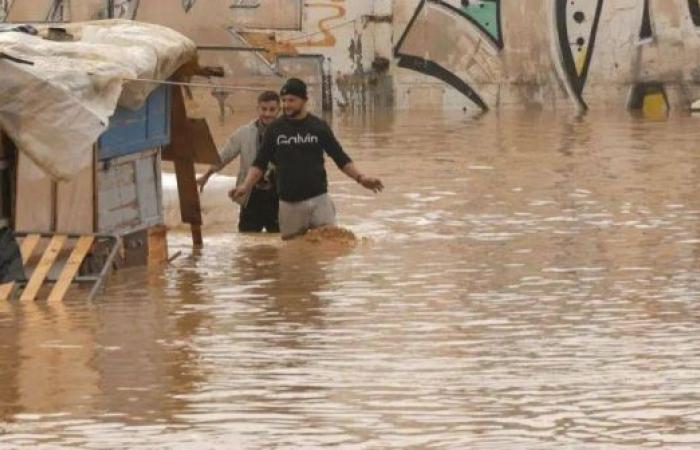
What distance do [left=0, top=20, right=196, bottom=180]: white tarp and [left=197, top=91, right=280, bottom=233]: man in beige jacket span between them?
2659 mm

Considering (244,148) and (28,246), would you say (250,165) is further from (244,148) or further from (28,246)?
(28,246)

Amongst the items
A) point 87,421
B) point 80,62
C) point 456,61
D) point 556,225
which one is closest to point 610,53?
point 456,61

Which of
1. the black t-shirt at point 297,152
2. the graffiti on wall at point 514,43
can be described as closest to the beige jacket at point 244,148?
the black t-shirt at point 297,152

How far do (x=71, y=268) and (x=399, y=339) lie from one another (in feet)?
9.70

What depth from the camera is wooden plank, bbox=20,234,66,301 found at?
45.5 ft

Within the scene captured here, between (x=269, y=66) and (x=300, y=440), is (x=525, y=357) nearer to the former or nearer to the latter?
(x=300, y=440)

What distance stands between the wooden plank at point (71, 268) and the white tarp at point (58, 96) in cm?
50

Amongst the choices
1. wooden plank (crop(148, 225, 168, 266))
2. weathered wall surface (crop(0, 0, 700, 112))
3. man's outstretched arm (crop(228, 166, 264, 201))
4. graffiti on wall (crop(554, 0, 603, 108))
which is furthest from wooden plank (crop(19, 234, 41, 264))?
graffiti on wall (crop(554, 0, 603, 108))

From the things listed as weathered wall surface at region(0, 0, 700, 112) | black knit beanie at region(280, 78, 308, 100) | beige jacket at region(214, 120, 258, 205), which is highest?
black knit beanie at region(280, 78, 308, 100)

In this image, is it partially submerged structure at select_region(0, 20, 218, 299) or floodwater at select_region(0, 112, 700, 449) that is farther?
partially submerged structure at select_region(0, 20, 218, 299)

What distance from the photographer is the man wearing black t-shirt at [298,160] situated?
16734mm

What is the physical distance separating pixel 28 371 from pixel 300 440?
94.2 inches

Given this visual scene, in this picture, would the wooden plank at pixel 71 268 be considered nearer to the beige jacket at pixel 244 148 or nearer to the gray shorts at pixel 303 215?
the gray shorts at pixel 303 215

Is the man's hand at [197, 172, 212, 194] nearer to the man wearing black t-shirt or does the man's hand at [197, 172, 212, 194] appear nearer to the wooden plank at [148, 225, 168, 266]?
the man wearing black t-shirt
